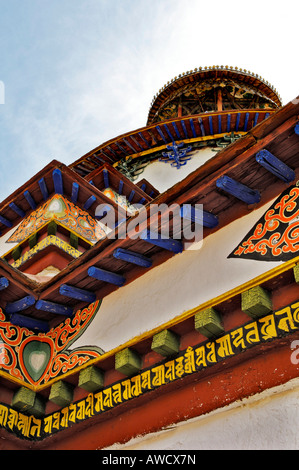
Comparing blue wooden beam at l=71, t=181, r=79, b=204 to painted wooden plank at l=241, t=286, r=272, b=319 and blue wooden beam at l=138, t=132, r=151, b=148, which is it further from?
blue wooden beam at l=138, t=132, r=151, b=148

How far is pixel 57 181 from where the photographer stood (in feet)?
25.5

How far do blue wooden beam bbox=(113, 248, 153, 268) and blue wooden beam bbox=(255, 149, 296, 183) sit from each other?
144cm

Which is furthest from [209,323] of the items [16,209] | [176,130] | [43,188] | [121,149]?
[121,149]

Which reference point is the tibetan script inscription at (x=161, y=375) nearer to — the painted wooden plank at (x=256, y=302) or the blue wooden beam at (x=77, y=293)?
the painted wooden plank at (x=256, y=302)

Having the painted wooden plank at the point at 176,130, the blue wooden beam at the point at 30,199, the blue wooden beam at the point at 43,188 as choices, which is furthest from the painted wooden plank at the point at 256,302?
the painted wooden plank at the point at 176,130

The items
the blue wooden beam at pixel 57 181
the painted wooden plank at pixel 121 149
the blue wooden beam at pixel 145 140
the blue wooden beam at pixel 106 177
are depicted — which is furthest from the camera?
the painted wooden plank at pixel 121 149

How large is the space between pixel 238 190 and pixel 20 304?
2361 mm

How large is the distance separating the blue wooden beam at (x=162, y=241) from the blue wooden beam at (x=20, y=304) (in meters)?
1.33

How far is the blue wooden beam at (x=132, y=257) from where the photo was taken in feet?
14.6

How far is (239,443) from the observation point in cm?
322

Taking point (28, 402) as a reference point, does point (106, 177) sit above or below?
above

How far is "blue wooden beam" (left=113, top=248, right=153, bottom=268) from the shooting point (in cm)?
446

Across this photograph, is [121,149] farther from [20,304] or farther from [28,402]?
[28,402]

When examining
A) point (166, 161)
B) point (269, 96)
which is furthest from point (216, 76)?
point (166, 161)
